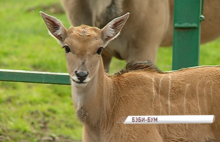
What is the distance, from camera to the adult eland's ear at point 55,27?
14.3 feet

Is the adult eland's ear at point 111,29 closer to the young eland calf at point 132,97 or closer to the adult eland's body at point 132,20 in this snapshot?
the young eland calf at point 132,97

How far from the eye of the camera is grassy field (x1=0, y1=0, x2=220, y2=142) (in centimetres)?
655

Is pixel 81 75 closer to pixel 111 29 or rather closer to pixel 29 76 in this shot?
pixel 111 29

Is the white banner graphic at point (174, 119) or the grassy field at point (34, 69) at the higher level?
the white banner graphic at point (174, 119)

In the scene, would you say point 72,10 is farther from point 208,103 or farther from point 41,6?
point 41,6

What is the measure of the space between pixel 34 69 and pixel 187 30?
13.5 ft

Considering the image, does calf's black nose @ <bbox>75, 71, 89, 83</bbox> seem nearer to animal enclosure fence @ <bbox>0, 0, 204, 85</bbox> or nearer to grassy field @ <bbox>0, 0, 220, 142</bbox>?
animal enclosure fence @ <bbox>0, 0, 204, 85</bbox>

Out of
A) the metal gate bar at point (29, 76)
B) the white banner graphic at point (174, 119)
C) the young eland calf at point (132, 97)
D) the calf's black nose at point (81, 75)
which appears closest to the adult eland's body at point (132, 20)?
the metal gate bar at point (29, 76)

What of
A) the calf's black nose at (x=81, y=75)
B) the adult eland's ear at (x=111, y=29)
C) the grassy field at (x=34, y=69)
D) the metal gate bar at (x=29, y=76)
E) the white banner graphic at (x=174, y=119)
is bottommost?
the grassy field at (x=34, y=69)

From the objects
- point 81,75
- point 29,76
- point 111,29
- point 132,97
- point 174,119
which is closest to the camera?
point 174,119

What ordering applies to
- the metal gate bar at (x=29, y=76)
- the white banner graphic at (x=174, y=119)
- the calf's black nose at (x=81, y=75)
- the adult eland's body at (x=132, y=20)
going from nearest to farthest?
the white banner graphic at (x=174, y=119)
the calf's black nose at (x=81, y=75)
the metal gate bar at (x=29, y=76)
the adult eland's body at (x=132, y=20)

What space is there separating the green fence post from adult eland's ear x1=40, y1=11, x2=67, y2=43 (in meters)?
1.34

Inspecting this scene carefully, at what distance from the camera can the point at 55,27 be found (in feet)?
14.5

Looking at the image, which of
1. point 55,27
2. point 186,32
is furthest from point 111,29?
point 186,32
